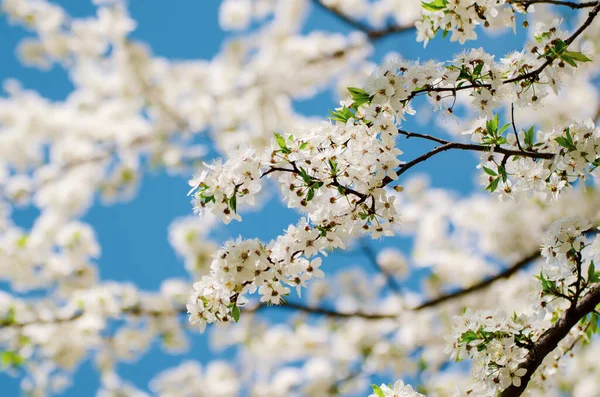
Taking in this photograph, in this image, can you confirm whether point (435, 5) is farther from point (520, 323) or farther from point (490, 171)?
point (520, 323)

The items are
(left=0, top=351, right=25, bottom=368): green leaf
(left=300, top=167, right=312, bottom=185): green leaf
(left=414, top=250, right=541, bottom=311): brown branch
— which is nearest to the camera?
(left=300, top=167, right=312, bottom=185): green leaf

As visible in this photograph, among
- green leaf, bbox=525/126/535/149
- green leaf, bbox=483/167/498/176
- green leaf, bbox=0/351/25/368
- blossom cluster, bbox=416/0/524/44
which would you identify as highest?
green leaf, bbox=0/351/25/368

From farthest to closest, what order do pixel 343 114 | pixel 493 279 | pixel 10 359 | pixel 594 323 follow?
1. pixel 10 359
2. pixel 493 279
3. pixel 594 323
4. pixel 343 114

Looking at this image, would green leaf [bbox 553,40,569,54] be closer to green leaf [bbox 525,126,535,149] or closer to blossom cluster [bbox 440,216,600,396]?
green leaf [bbox 525,126,535,149]

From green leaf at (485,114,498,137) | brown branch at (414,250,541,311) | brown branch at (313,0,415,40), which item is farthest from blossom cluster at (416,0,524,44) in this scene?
brown branch at (313,0,415,40)

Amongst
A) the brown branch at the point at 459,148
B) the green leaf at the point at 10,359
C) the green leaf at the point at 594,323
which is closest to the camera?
Answer: the brown branch at the point at 459,148

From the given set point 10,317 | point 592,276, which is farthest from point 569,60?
point 10,317

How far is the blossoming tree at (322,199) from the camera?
215 cm

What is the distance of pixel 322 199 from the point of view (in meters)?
2.15

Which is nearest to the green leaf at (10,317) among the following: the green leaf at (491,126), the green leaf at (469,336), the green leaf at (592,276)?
the green leaf at (469,336)

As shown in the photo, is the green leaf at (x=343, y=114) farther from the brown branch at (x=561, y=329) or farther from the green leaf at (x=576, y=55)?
the brown branch at (x=561, y=329)

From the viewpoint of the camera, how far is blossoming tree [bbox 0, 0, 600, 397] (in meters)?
2.15

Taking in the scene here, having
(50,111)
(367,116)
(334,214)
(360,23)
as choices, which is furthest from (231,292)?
(50,111)

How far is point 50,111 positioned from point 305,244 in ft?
26.4
